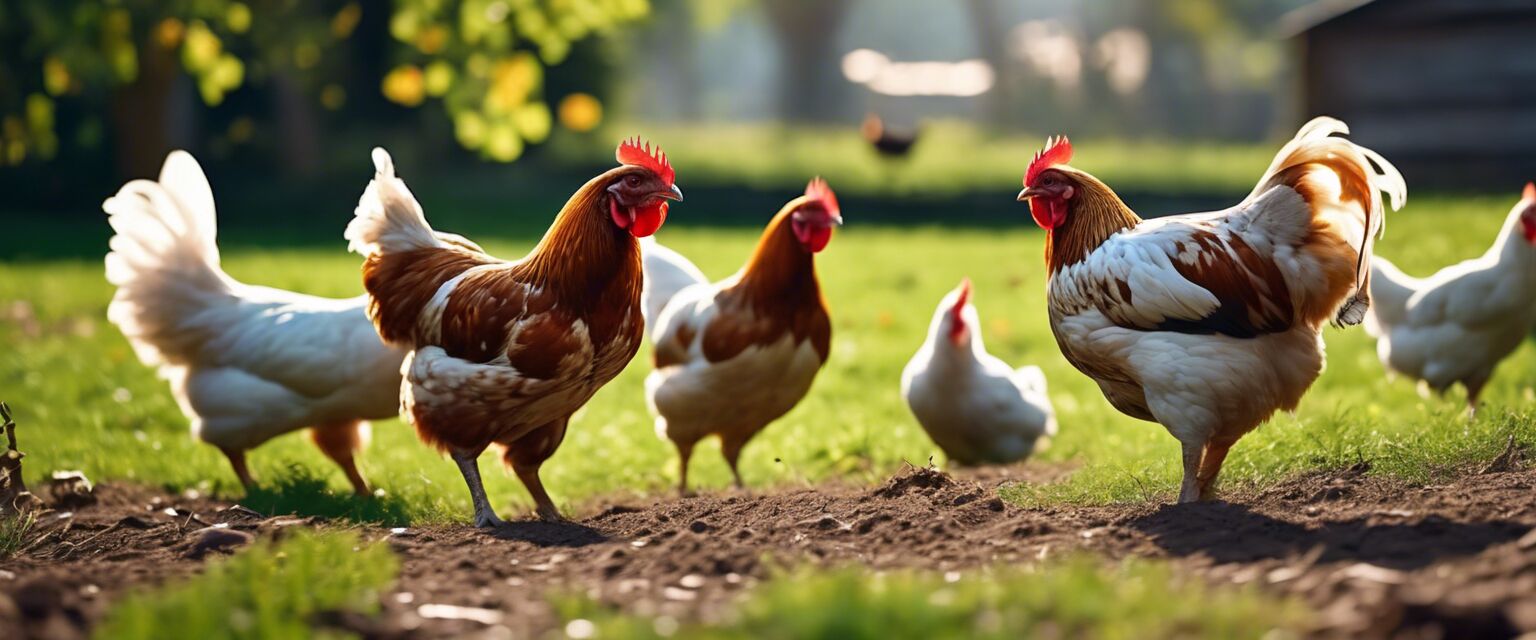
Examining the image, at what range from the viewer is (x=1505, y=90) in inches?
733

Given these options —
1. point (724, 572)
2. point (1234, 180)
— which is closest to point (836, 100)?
point (1234, 180)

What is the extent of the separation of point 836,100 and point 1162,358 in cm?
5444

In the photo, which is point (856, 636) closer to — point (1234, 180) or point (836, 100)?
point (1234, 180)

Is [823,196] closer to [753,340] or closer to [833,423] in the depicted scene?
[753,340]

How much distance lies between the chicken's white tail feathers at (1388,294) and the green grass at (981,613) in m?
4.91

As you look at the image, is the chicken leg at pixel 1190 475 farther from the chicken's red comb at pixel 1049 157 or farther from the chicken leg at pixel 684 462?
the chicken leg at pixel 684 462

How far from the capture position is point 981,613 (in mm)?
3078

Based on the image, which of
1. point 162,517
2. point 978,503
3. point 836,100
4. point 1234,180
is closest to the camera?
point 978,503

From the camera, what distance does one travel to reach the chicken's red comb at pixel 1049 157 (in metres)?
5.53

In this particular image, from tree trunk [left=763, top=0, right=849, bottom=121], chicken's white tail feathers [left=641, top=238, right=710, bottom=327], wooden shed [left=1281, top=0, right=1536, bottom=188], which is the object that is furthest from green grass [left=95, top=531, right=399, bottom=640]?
tree trunk [left=763, top=0, right=849, bottom=121]

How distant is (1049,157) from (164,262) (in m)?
4.28

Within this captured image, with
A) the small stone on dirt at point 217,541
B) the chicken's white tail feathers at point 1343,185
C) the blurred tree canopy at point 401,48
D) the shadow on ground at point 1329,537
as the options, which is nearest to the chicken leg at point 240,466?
the small stone on dirt at point 217,541

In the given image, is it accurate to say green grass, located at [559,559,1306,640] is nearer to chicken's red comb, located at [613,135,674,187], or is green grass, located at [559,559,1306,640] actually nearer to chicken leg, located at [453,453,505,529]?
chicken leg, located at [453,453,505,529]

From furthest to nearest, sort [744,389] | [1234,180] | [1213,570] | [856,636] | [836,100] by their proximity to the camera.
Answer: [836,100]
[1234,180]
[744,389]
[1213,570]
[856,636]
